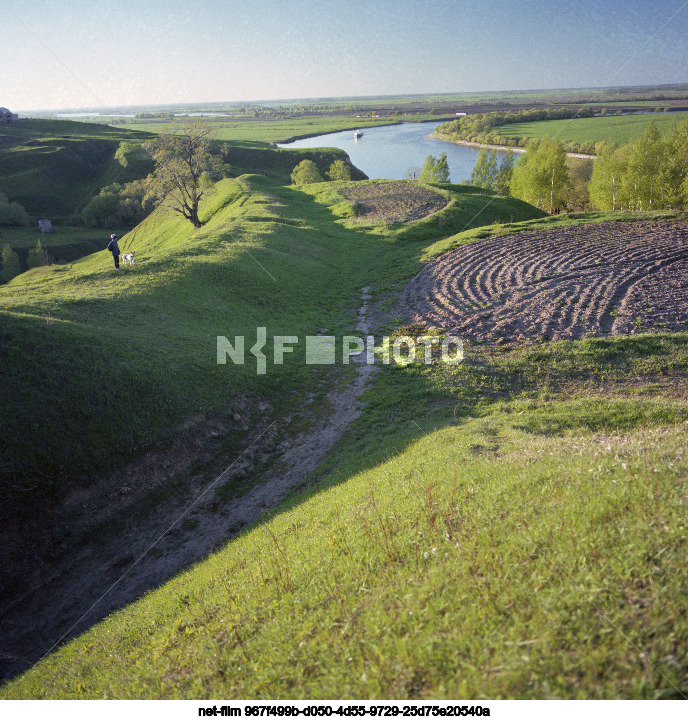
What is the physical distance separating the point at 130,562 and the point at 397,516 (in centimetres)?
808

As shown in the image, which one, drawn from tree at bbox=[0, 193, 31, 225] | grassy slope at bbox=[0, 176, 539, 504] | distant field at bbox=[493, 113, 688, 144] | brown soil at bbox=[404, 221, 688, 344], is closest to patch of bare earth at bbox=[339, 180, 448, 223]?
grassy slope at bbox=[0, 176, 539, 504]

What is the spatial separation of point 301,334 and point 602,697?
22.4 meters

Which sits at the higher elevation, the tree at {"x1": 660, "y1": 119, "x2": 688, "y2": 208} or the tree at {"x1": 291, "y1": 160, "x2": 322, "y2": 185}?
the tree at {"x1": 291, "y1": 160, "x2": 322, "y2": 185}

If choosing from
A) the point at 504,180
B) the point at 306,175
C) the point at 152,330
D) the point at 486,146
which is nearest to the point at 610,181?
the point at 504,180

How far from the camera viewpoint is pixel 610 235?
38.0 m

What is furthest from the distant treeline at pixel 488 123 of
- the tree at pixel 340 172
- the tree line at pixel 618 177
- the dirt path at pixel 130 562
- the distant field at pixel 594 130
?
the dirt path at pixel 130 562

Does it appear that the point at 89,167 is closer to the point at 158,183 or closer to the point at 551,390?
the point at 158,183

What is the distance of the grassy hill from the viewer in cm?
494

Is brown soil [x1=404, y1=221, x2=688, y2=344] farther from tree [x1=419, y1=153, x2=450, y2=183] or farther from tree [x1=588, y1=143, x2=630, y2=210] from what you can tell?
tree [x1=419, y1=153, x2=450, y2=183]

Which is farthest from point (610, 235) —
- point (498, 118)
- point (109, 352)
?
point (498, 118)

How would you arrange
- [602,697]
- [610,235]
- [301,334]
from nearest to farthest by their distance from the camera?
[602,697]
[301,334]
[610,235]

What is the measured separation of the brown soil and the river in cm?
6315

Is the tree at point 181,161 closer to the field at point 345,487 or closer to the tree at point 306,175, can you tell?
the field at point 345,487

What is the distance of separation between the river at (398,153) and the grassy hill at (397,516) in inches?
3443
